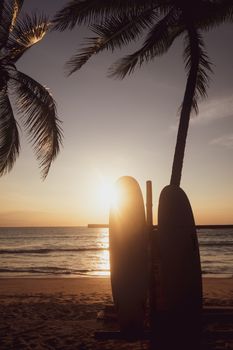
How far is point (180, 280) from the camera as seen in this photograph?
5555 mm

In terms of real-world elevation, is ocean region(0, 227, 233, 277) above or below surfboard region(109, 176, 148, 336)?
below

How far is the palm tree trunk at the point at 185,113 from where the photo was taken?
31.3 feet

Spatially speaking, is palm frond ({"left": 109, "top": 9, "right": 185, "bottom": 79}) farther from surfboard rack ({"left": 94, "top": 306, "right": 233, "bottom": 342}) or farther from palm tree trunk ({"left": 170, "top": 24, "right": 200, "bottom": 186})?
surfboard rack ({"left": 94, "top": 306, "right": 233, "bottom": 342})

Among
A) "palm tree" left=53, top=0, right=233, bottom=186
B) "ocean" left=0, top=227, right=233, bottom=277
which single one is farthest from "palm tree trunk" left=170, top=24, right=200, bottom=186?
"ocean" left=0, top=227, right=233, bottom=277

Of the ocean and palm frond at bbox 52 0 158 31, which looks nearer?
palm frond at bbox 52 0 158 31

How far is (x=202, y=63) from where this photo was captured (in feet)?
35.2

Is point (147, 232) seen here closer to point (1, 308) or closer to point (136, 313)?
point (136, 313)

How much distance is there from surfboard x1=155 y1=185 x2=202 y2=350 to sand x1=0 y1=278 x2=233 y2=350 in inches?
35.3

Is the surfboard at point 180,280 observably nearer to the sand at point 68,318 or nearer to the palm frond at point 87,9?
the sand at point 68,318

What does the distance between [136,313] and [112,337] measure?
480mm

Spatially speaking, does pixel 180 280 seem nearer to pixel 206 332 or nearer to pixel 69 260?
pixel 206 332

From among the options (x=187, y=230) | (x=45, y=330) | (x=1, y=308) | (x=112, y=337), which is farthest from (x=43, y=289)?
(x=187, y=230)

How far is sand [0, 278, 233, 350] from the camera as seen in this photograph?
6680 millimetres

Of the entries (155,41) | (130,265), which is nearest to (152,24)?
(155,41)
